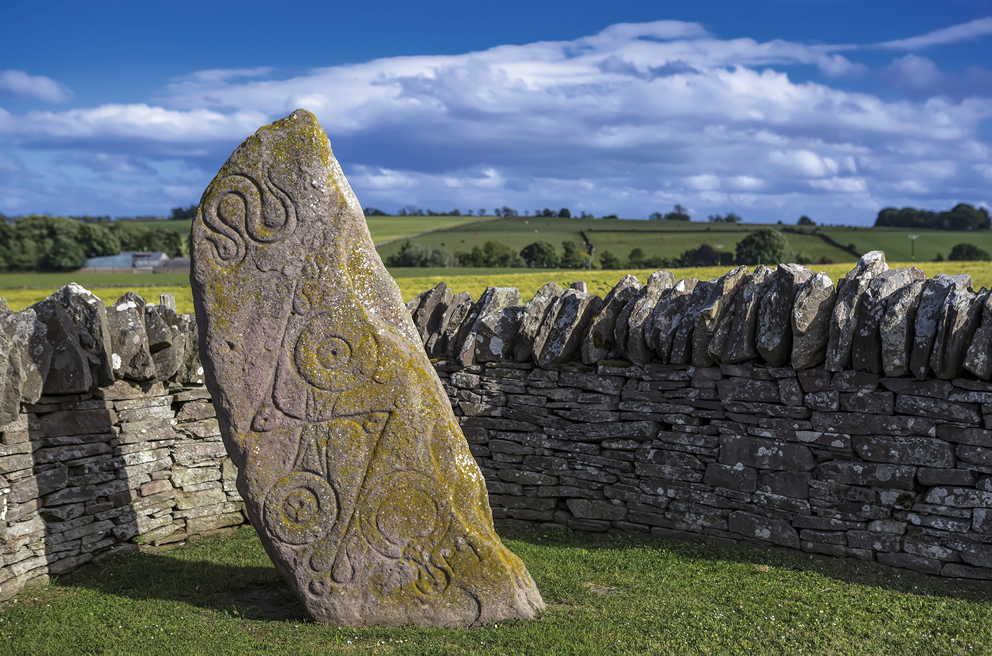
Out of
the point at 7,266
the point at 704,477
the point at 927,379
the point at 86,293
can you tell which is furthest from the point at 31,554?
the point at 7,266

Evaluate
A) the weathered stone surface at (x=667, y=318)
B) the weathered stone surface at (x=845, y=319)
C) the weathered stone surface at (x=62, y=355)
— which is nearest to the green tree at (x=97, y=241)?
the weathered stone surface at (x=62, y=355)

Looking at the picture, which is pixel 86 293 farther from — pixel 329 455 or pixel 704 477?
pixel 704 477

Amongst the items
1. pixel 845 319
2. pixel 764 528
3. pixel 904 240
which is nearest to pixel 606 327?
pixel 845 319

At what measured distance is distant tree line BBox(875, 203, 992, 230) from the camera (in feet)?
183

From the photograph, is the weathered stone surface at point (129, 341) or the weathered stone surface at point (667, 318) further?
the weathered stone surface at point (667, 318)

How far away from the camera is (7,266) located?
1922 inches

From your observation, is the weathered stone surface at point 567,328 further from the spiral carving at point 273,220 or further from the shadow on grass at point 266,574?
the spiral carving at point 273,220

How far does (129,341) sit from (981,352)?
6.75 m

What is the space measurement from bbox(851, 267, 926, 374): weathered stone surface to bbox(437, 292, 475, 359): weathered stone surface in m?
3.64

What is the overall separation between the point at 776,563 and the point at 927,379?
1.87 m

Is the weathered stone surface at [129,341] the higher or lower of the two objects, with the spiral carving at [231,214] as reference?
lower

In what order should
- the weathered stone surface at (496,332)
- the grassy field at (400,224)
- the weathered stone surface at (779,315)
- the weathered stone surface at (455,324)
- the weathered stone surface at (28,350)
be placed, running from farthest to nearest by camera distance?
the grassy field at (400,224)
the weathered stone surface at (455,324)
the weathered stone surface at (496,332)
the weathered stone surface at (779,315)
the weathered stone surface at (28,350)

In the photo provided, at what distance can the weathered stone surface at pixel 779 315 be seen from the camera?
5.82m

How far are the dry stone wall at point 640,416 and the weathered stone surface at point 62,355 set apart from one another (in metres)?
0.01
